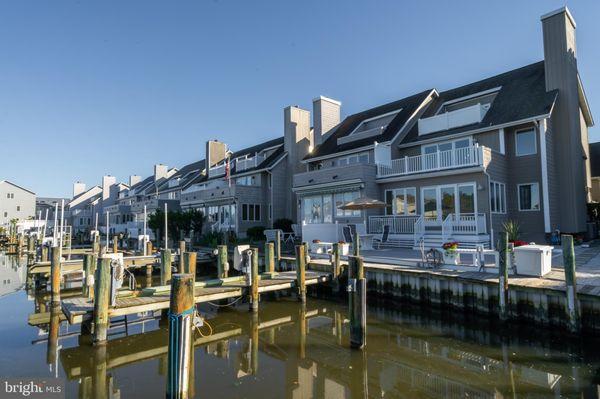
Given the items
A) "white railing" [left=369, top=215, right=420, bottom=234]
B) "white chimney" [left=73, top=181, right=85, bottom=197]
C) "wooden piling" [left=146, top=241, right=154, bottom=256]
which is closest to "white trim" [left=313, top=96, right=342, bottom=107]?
"white railing" [left=369, top=215, right=420, bottom=234]

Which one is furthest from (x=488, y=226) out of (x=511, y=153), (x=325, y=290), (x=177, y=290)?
(x=177, y=290)

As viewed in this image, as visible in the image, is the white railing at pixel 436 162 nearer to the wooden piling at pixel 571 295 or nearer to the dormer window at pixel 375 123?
the dormer window at pixel 375 123

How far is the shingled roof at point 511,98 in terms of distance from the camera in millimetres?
17906

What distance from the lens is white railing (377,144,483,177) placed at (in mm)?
17031

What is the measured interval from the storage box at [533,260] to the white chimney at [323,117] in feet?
65.8

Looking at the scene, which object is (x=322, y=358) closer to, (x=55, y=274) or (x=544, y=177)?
(x=55, y=274)

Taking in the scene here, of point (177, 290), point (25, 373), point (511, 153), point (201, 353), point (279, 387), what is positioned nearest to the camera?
point (177, 290)

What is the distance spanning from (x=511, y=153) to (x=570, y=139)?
255cm

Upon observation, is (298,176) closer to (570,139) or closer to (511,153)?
(511,153)

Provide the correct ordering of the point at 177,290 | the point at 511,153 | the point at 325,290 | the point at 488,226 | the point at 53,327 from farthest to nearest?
1. the point at 511,153
2. the point at 488,226
3. the point at 325,290
4. the point at 53,327
5. the point at 177,290

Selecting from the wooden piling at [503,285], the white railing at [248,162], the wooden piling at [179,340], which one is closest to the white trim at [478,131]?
the wooden piling at [503,285]

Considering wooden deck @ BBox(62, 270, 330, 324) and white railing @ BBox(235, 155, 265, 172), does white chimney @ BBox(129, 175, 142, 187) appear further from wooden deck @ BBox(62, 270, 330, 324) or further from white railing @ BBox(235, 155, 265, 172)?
wooden deck @ BBox(62, 270, 330, 324)

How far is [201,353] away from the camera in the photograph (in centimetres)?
820

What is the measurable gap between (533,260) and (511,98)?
12818 mm
